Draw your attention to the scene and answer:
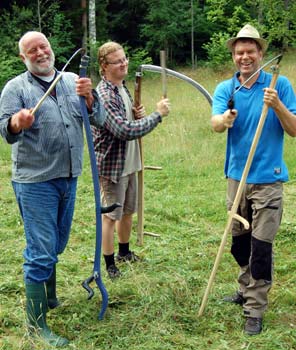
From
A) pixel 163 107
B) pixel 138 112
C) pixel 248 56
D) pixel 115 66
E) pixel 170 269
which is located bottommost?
pixel 170 269

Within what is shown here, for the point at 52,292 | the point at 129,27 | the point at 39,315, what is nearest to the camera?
the point at 39,315

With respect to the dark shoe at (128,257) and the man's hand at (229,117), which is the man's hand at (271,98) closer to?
the man's hand at (229,117)

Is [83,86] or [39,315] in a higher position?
[83,86]

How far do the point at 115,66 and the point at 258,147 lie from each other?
127cm

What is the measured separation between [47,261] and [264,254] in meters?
1.36

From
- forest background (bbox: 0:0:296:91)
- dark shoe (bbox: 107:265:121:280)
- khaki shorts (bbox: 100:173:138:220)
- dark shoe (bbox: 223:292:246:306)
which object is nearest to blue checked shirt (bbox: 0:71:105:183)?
khaki shorts (bbox: 100:173:138:220)

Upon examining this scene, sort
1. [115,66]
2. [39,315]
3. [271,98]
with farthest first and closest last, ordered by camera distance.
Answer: [115,66], [39,315], [271,98]

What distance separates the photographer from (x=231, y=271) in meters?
4.24

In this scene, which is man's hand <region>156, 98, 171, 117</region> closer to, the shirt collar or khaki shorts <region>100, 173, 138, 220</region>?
the shirt collar

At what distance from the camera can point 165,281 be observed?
404 cm

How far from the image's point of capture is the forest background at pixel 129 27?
20.5 metres

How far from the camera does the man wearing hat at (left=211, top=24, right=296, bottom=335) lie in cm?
314

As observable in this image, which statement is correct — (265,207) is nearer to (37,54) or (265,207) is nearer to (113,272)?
(113,272)

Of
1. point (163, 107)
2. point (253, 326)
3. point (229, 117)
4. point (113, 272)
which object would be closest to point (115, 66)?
point (163, 107)
